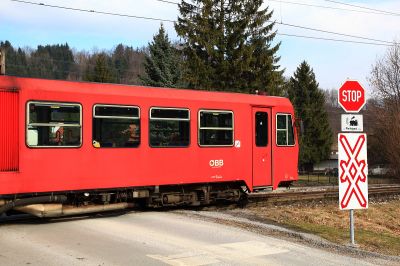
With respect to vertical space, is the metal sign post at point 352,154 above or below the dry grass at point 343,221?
above

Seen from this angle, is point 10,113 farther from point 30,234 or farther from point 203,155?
point 203,155

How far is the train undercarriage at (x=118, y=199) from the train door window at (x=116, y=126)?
108 centimetres

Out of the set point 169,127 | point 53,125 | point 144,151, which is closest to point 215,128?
point 169,127

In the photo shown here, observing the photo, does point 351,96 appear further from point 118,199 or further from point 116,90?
point 118,199

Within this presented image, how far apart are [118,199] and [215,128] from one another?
10.3 feet

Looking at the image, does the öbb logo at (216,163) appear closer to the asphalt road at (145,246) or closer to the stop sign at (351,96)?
the asphalt road at (145,246)

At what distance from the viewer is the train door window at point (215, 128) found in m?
12.6

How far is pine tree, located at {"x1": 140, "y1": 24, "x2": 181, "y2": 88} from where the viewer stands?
3012 centimetres

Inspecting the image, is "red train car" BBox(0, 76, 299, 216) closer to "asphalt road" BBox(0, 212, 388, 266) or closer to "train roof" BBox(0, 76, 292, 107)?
"train roof" BBox(0, 76, 292, 107)

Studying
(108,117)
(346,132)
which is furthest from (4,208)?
(346,132)

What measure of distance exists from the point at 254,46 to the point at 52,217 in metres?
25.6

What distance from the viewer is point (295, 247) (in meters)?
8.60

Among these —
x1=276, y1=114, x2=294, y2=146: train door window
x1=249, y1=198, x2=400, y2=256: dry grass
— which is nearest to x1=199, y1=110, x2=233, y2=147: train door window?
→ x1=276, y1=114, x2=294, y2=146: train door window

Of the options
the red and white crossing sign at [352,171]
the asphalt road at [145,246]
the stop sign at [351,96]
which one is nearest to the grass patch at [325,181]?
the red and white crossing sign at [352,171]
